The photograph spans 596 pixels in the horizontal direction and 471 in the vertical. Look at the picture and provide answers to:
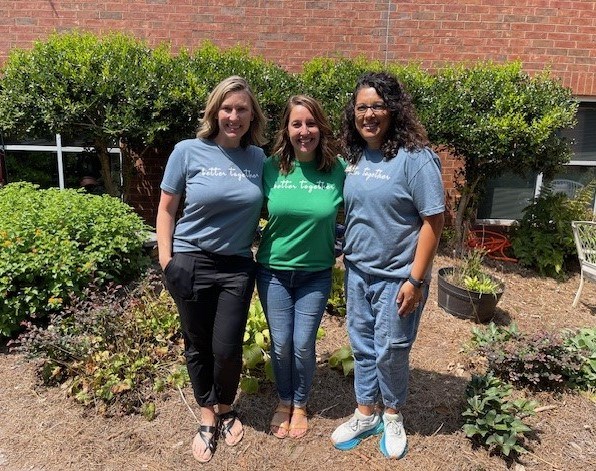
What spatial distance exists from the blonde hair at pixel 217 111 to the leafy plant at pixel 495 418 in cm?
188

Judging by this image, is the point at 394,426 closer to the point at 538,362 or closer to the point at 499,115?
the point at 538,362

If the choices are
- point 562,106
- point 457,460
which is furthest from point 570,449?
point 562,106

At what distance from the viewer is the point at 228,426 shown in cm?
261

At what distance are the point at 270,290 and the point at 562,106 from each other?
4330 mm

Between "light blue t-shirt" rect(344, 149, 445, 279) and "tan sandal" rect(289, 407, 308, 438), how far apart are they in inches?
39.0

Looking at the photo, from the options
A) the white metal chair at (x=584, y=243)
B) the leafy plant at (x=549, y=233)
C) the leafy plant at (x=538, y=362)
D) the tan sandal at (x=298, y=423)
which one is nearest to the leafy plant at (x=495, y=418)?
the leafy plant at (x=538, y=362)

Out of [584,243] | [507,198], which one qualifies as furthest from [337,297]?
[507,198]

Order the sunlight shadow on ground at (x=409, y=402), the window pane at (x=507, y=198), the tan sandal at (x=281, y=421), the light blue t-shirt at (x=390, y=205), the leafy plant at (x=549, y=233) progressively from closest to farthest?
the light blue t-shirt at (x=390, y=205) → the tan sandal at (x=281, y=421) → the sunlight shadow on ground at (x=409, y=402) → the leafy plant at (x=549, y=233) → the window pane at (x=507, y=198)

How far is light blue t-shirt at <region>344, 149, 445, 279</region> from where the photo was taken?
80.3 inches

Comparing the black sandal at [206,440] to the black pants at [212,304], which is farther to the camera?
the black sandal at [206,440]

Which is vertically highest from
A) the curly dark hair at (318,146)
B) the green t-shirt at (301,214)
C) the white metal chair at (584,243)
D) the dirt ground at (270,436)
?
the curly dark hair at (318,146)

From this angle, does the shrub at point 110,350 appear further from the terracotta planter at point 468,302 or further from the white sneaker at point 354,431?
the terracotta planter at point 468,302

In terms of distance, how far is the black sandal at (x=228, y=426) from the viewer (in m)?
2.56

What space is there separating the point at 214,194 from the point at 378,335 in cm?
107
